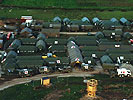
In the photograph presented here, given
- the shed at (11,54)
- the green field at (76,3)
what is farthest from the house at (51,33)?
the green field at (76,3)

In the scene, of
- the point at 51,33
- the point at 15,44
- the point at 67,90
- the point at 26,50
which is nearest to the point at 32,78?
the point at 67,90

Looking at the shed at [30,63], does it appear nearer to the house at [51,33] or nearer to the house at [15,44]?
the house at [15,44]

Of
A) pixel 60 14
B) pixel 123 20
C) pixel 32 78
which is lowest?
pixel 32 78

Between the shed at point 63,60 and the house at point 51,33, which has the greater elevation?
the house at point 51,33

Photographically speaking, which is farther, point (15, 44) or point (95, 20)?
point (95, 20)

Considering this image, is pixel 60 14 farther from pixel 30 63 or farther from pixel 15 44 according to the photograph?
pixel 30 63

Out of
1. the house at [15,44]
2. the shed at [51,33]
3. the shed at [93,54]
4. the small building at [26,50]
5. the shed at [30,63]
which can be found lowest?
the shed at [30,63]
